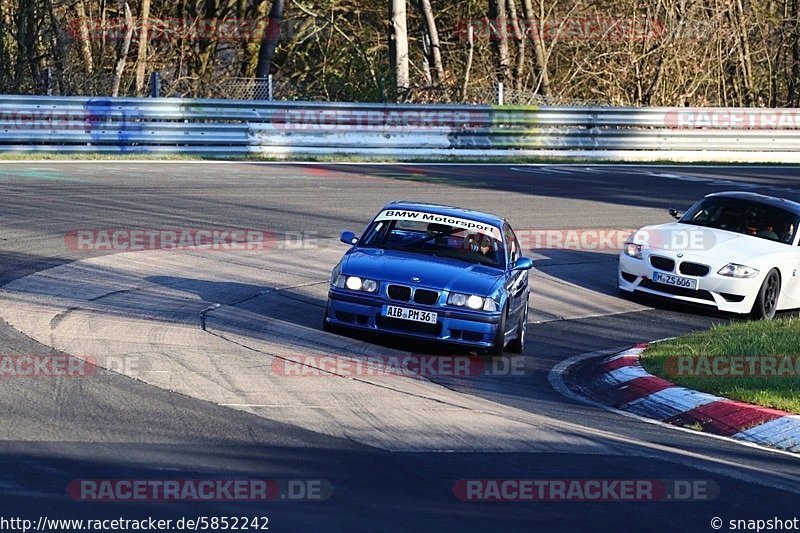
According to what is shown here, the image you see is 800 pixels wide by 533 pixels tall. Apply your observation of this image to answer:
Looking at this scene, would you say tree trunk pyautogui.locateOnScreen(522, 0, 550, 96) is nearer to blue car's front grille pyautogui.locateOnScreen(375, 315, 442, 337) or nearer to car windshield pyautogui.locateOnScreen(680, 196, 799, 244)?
car windshield pyautogui.locateOnScreen(680, 196, 799, 244)

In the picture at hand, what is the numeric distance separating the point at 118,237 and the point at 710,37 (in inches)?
1036

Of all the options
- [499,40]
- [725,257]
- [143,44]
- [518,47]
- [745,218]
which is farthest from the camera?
[518,47]

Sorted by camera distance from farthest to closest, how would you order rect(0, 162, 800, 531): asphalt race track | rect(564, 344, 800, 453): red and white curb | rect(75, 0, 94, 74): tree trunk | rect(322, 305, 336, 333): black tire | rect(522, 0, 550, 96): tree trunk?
rect(522, 0, 550, 96): tree trunk, rect(75, 0, 94, 74): tree trunk, rect(322, 305, 336, 333): black tire, rect(564, 344, 800, 453): red and white curb, rect(0, 162, 800, 531): asphalt race track

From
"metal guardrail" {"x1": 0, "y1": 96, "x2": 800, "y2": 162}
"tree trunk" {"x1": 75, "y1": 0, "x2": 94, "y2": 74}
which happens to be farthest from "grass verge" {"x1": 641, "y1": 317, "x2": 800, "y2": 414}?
"tree trunk" {"x1": 75, "y1": 0, "x2": 94, "y2": 74}

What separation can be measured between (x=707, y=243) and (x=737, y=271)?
2.19ft

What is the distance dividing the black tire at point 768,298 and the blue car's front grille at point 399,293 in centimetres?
551

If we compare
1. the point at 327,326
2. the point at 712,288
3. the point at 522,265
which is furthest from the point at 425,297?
the point at 712,288

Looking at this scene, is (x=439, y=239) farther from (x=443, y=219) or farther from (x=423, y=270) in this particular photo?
(x=423, y=270)

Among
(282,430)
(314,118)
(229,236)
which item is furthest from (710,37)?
(282,430)

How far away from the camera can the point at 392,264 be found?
36.7 ft

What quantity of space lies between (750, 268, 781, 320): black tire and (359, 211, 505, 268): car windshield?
410 centimetres

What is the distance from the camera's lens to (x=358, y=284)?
10922 mm

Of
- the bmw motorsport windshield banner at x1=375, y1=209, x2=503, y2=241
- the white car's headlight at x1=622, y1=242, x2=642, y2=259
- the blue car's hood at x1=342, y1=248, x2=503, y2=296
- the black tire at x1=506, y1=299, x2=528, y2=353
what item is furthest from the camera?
the white car's headlight at x1=622, y1=242, x2=642, y2=259

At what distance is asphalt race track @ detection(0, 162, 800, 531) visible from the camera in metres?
6.27
